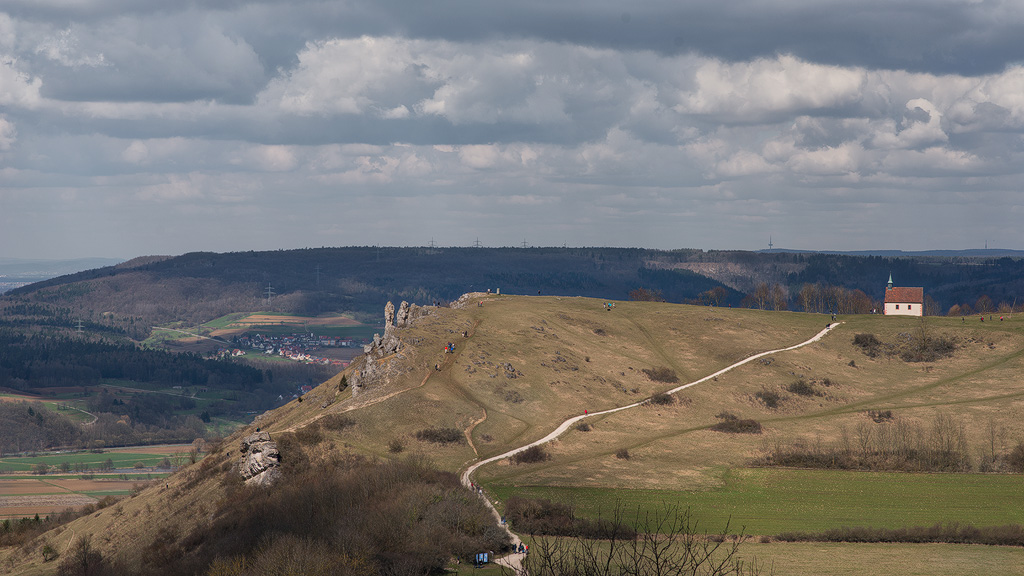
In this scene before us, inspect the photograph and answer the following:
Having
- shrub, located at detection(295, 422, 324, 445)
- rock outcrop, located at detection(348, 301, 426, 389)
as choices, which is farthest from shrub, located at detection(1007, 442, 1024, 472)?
shrub, located at detection(295, 422, 324, 445)

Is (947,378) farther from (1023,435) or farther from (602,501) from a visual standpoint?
(602,501)

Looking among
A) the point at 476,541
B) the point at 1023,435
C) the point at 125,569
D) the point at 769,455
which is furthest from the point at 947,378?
the point at 125,569

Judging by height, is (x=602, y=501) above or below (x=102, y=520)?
above

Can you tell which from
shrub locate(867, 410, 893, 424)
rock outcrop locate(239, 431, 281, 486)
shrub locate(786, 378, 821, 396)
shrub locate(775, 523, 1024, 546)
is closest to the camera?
shrub locate(775, 523, 1024, 546)

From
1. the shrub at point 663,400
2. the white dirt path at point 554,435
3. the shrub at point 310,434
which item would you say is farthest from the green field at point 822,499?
the shrub at point 663,400

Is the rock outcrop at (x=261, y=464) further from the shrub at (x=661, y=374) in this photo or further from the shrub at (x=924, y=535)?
the shrub at (x=661, y=374)

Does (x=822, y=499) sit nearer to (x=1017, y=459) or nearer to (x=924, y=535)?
(x=924, y=535)

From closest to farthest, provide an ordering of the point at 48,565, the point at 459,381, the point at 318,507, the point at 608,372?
the point at 318,507 < the point at 48,565 < the point at 459,381 < the point at 608,372

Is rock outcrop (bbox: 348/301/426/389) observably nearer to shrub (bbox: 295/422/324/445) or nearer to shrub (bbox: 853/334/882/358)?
shrub (bbox: 295/422/324/445)
